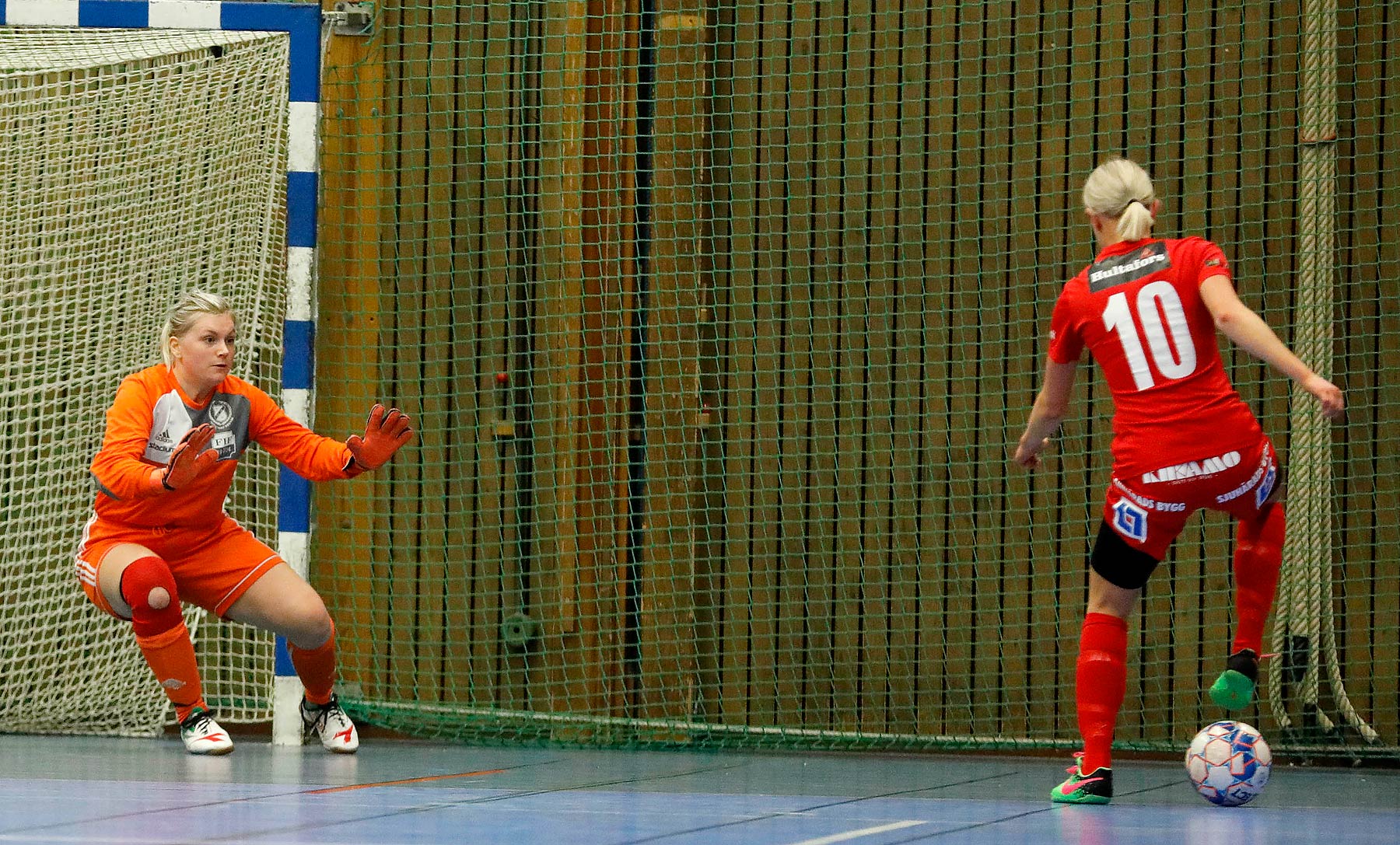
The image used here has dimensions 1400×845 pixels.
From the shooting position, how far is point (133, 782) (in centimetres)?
491

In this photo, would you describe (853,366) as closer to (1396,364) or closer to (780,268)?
(780,268)

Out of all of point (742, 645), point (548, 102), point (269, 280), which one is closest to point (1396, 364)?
point (742, 645)

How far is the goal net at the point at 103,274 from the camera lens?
265 inches

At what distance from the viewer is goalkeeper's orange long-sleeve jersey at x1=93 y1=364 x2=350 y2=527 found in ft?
18.2

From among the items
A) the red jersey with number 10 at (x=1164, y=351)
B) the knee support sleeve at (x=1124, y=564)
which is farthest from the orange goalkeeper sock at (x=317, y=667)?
the red jersey with number 10 at (x=1164, y=351)

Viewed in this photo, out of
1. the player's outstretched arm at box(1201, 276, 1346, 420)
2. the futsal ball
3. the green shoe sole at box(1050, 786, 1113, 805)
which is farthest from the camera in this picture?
the green shoe sole at box(1050, 786, 1113, 805)

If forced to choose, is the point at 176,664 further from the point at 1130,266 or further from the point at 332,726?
the point at 1130,266

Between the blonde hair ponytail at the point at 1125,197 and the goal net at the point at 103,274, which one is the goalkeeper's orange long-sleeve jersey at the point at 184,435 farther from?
the blonde hair ponytail at the point at 1125,197

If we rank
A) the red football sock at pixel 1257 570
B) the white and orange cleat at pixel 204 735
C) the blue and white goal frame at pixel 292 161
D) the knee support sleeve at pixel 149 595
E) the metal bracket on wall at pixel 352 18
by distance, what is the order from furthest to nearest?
the metal bracket on wall at pixel 352 18
the blue and white goal frame at pixel 292 161
the white and orange cleat at pixel 204 735
the knee support sleeve at pixel 149 595
the red football sock at pixel 1257 570

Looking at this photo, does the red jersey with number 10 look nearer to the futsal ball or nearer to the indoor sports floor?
the futsal ball

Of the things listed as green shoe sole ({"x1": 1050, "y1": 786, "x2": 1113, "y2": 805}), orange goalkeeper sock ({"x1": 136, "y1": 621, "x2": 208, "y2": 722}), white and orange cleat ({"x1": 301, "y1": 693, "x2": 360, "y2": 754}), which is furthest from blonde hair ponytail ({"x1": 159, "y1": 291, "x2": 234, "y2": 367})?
green shoe sole ({"x1": 1050, "y1": 786, "x2": 1113, "y2": 805})

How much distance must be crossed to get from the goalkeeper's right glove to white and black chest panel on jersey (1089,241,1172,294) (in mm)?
2750

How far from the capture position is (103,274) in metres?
6.81

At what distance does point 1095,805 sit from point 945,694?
1.84 meters
